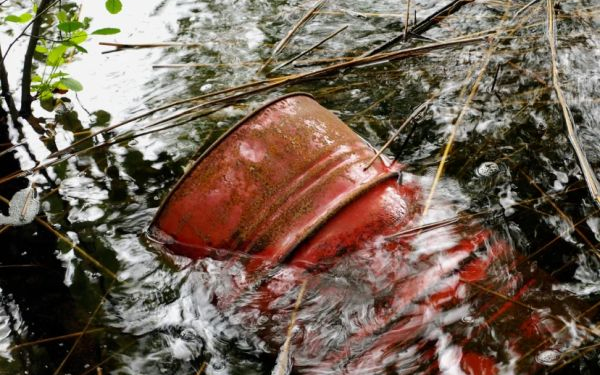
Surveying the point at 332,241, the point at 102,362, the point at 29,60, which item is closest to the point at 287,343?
the point at 332,241

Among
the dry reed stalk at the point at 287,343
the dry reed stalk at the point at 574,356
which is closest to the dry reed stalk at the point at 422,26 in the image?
the dry reed stalk at the point at 287,343

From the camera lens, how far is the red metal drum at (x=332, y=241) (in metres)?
1.61

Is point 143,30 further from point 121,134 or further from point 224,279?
point 224,279

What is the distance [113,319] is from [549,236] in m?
1.60

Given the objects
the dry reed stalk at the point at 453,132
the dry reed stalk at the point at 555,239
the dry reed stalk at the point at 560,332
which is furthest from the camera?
the dry reed stalk at the point at 453,132

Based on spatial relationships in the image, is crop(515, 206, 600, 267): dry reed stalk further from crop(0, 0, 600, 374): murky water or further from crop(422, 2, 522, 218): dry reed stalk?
crop(422, 2, 522, 218): dry reed stalk

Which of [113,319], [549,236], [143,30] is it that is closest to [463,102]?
[549,236]

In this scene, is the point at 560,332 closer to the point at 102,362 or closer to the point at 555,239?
the point at 555,239

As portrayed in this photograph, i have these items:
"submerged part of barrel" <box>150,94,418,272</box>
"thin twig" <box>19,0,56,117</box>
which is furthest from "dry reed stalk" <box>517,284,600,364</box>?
"thin twig" <box>19,0,56,117</box>

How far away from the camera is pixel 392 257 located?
174 centimetres

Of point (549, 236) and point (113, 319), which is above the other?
point (549, 236)

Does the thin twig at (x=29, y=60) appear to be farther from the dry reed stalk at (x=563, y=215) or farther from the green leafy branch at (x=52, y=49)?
the dry reed stalk at (x=563, y=215)

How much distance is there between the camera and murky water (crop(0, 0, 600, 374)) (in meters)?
1.64

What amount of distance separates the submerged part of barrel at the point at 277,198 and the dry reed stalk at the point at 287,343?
0.10 meters
